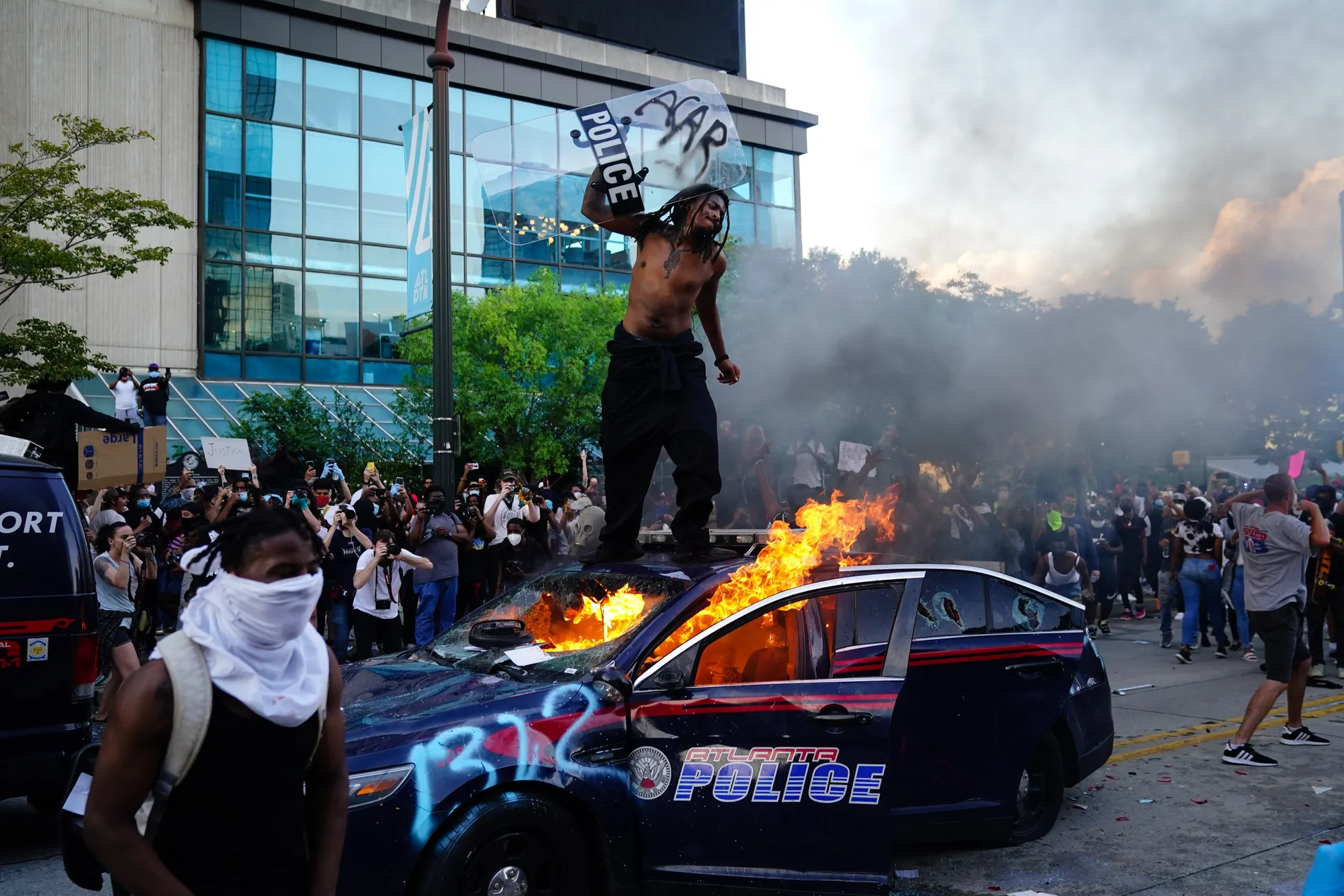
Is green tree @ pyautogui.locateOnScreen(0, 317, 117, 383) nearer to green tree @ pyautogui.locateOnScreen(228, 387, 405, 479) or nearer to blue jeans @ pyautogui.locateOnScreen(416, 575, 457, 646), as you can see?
blue jeans @ pyautogui.locateOnScreen(416, 575, 457, 646)

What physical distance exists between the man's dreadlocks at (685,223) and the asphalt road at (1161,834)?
3.12 metres

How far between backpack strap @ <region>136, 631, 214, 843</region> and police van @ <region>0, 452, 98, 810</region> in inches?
133

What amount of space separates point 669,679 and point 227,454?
558 inches

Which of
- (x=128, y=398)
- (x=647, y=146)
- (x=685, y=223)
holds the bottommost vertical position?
(x=685, y=223)

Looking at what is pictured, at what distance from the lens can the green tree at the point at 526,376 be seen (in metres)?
26.8

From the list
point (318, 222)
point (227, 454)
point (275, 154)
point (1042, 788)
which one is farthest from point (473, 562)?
point (275, 154)

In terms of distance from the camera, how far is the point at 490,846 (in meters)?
3.75

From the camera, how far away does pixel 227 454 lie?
→ 54.9ft

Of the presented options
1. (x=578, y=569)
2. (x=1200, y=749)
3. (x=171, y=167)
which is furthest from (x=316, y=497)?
(x=171, y=167)

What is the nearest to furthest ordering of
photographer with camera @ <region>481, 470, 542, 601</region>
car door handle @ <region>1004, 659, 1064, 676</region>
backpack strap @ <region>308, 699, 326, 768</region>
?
backpack strap @ <region>308, 699, 326, 768</region>, car door handle @ <region>1004, 659, 1064, 676</region>, photographer with camera @ <region>481, 470, 542, 601</region>

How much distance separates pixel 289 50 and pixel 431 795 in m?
31.6

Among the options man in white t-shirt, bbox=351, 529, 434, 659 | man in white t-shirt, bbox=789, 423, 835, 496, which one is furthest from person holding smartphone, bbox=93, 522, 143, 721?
man in white t-shirt, bbox=789, 423, 835, 496

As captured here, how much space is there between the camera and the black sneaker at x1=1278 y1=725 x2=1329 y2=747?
7.49 meters

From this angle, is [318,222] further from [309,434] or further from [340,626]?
[340,626]
